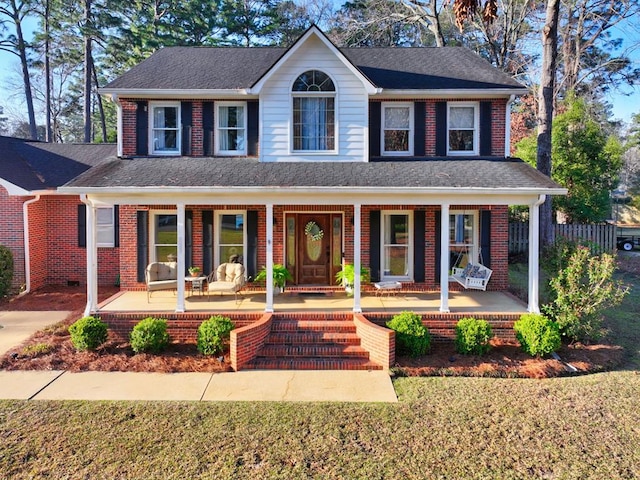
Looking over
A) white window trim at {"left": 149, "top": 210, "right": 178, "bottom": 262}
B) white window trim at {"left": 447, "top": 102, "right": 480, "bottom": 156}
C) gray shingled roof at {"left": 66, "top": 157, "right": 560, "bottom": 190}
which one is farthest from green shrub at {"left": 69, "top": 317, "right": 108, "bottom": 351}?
white window trim at {"left": 447, "top": 102, "right": 480, "bottom": 156}

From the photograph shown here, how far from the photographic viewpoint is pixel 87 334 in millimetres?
8227

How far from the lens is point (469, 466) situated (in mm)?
4918

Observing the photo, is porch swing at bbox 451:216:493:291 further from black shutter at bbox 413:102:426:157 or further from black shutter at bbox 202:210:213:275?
black shutter at bbox 202:210:213:275

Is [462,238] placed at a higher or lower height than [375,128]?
lower

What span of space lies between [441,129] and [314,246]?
15.6 feet

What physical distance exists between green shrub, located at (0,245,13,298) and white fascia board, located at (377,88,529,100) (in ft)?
38.3

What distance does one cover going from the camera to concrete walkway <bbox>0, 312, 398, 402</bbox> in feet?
22.0

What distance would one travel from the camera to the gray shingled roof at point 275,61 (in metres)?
11.3

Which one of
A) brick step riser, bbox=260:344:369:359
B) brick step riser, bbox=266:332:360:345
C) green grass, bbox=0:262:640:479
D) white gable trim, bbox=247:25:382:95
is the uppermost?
white gable trim, bbox=247:25:382:95

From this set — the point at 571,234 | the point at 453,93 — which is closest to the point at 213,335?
the point at 453,93

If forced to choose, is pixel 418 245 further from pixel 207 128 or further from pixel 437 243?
pixel 207 128

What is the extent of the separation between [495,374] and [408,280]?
14.5ft

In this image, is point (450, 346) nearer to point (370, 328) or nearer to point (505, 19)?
point (370, 328)

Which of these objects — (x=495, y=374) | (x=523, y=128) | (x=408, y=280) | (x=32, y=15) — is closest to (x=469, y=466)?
(x=495, y=374)
